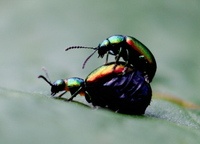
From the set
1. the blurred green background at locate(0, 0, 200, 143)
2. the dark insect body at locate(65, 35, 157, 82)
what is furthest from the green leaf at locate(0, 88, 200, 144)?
the blurred green background at locate(0, 0, 200, 143)

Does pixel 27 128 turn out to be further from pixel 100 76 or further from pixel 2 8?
pixel 2 8

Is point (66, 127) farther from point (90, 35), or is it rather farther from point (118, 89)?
point (90, 35)

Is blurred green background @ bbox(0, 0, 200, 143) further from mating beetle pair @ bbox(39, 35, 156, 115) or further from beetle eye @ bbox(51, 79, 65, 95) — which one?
mating beetle pair @ bbox(39, 35, 156, 115)

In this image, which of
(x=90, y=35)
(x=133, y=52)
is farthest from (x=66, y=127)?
(x=90, y=35)

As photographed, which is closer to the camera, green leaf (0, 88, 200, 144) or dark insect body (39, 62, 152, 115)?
green leaf (0, 88, 200, 144)

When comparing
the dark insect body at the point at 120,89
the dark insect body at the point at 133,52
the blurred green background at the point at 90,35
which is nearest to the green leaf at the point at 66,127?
the dark insect body at the point at 120,89

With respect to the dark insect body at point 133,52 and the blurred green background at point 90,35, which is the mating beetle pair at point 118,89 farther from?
the blurred green background at point 90,35

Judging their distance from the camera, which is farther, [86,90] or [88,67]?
[88,67]

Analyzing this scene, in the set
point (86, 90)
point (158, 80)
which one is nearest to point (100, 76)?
point (86, 90)
